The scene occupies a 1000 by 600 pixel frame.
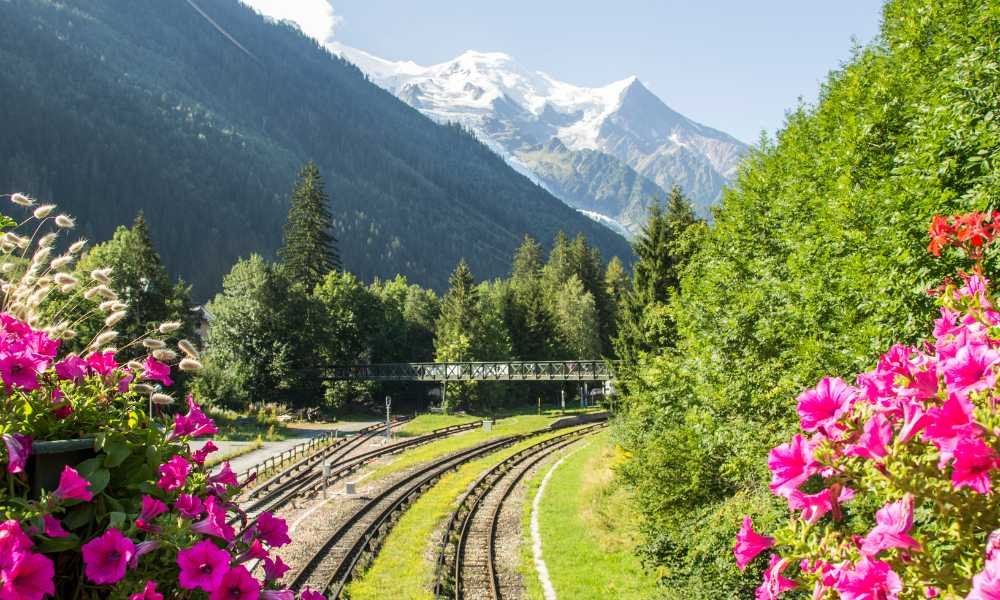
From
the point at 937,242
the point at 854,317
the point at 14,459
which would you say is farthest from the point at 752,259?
the point at 14,459

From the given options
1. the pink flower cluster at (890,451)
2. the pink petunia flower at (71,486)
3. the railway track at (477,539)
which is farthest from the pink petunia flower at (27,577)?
the railway track at (477,539)

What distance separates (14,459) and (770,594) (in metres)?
2.96

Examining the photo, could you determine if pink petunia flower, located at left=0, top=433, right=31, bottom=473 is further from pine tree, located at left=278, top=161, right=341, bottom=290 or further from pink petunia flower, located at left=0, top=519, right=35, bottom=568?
pine tree, located at left=278, top=161, right=341, bottom=290

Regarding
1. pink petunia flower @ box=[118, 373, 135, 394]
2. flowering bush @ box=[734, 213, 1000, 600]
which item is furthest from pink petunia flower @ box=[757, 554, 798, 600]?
pink petunia flower @ box=[118, 373, 135, 394]

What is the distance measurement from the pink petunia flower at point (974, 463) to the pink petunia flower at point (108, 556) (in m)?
2.80

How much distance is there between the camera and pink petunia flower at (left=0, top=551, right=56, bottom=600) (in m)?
2.11

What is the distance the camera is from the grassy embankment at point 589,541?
17.6 m

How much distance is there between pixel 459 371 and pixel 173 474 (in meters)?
60.5

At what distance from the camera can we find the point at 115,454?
279 centimetres

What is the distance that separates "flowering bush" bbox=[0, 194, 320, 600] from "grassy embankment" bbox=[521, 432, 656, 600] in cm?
1504

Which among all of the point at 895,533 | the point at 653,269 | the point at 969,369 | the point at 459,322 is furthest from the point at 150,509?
the point at 459,322

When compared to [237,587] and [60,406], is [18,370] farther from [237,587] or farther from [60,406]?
[237,587]

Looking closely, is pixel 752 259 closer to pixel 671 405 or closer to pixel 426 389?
pixel 671 405

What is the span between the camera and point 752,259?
1953 centimetres
